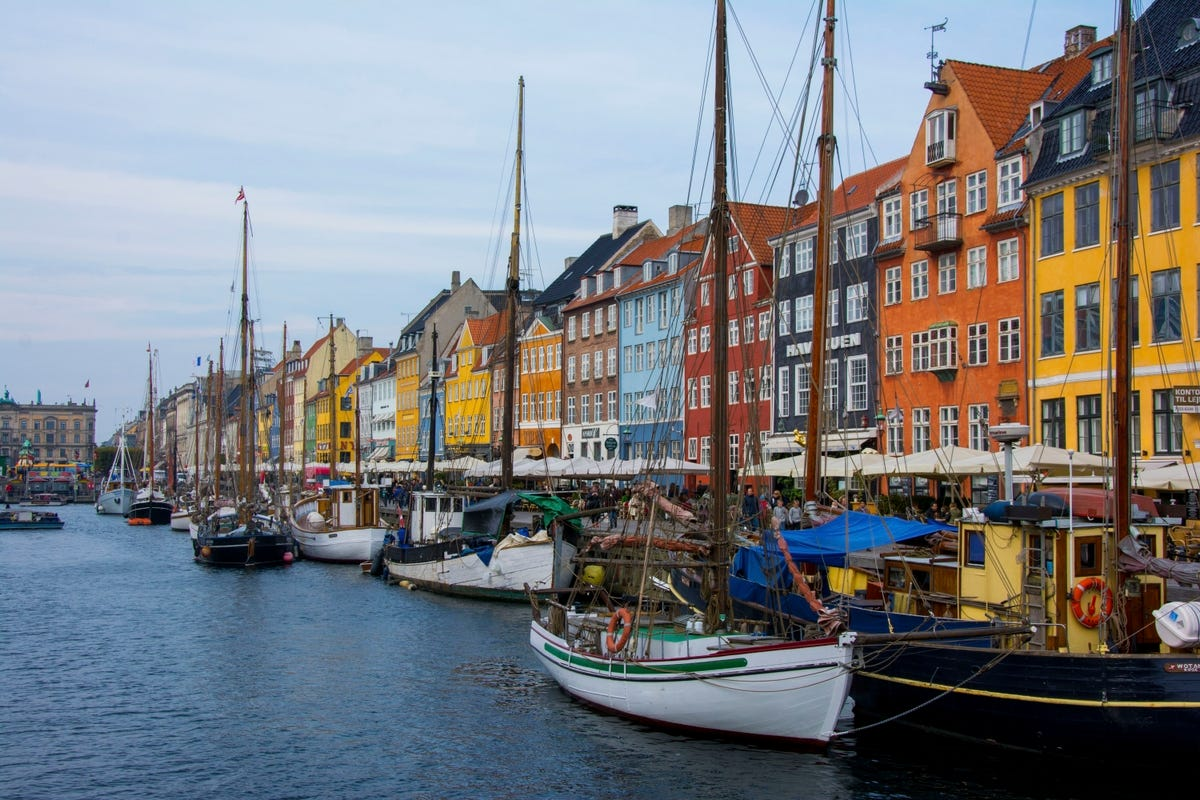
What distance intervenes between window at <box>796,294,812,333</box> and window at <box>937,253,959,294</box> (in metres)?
9.06

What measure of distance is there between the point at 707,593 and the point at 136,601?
28346 mm

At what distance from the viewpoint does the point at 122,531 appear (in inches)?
3784

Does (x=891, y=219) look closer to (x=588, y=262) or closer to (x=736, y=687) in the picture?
(x=736, y=687)

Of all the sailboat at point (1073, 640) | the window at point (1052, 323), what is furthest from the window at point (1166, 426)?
the sailboat at point (1073, 640)

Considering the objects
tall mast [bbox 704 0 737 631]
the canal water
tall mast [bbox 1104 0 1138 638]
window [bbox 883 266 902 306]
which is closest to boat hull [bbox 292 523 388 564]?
the canal water

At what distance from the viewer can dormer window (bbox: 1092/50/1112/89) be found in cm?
4115

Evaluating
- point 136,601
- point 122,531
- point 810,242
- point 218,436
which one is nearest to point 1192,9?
point 810,242

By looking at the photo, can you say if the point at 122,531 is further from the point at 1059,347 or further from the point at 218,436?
the point at 1059,347

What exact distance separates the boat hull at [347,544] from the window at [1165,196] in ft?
117

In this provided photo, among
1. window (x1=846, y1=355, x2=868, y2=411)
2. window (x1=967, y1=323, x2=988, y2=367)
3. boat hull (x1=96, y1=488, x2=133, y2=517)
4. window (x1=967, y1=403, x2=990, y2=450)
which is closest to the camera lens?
window (x1=967, y1=403, x2=990, y2=450)

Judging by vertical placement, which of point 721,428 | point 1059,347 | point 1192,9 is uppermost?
point 1192,9

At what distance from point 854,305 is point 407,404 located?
69.8 metres

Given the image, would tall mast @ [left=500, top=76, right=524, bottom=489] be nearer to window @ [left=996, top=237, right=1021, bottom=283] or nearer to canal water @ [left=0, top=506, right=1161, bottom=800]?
canal water @ [left=0, top=506, right=1161, bottom=800]

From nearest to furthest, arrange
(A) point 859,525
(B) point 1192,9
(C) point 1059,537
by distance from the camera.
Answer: (C) point 1059,537 < (A) point 859,525 < (B) point 1192,9
